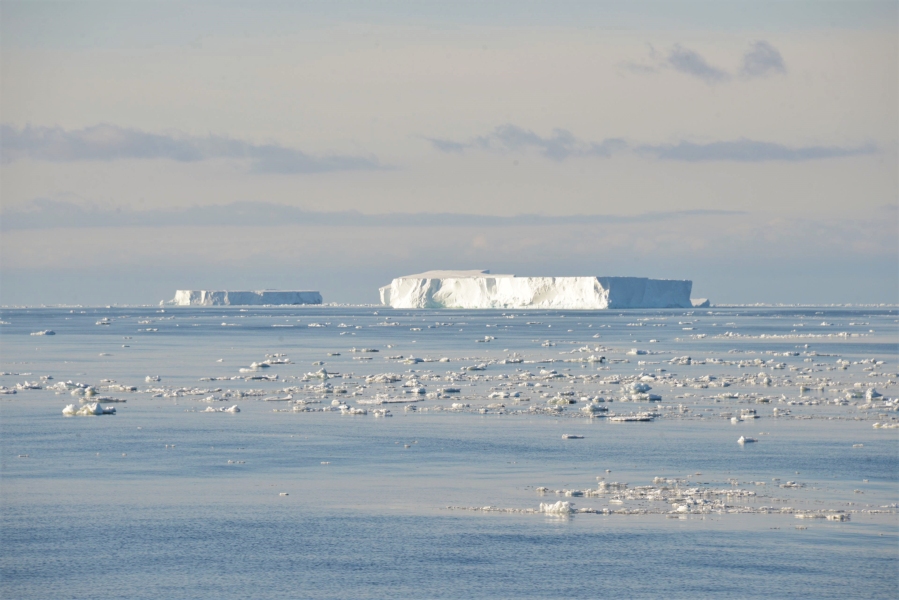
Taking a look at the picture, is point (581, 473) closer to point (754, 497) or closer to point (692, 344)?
point (754, 497)

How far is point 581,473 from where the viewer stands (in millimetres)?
19047

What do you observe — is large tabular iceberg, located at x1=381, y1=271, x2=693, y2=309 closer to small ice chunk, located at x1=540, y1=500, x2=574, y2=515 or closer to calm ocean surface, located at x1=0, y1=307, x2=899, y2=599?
calm ocean surface, located at x1=0, y1=307, x2=899, y2=599

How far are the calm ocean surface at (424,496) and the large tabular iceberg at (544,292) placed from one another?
92329 millimetres

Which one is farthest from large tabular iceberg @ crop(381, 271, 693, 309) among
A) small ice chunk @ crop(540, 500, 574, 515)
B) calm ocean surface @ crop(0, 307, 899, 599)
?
small ice chunk @ crop(540, 500, 574, 515)

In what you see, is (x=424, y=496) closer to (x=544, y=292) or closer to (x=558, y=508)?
(x=558, y=508)

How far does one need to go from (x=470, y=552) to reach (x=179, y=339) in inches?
2328

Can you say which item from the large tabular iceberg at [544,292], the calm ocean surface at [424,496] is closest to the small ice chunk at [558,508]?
the calm ocean surface at [424,496]

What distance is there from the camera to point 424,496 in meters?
17.3

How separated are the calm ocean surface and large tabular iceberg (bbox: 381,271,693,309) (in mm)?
92329

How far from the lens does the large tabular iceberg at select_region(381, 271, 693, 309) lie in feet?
419

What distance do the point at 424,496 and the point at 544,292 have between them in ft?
380

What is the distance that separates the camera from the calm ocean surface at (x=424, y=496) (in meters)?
13.0

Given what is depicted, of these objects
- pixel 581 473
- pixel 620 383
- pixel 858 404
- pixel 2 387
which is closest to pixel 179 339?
pixel 2 387

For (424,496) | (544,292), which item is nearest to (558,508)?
(424,496)
